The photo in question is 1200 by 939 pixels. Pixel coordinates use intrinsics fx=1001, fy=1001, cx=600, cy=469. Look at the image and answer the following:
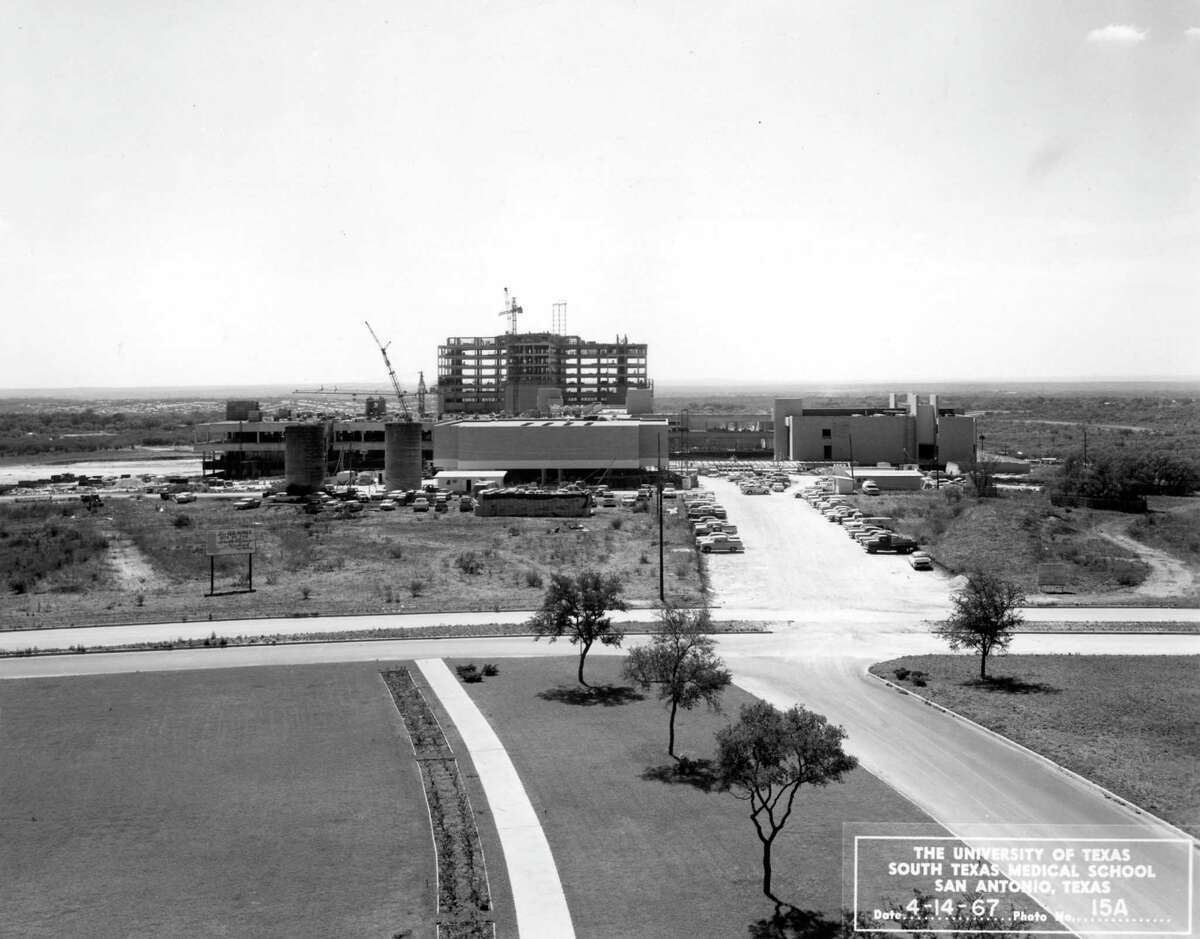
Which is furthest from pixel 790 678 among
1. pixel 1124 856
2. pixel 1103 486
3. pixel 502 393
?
pixel 502 393

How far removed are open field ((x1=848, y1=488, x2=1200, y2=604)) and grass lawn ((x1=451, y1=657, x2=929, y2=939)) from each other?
3100 cm

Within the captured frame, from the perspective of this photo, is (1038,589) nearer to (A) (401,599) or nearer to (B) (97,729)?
(A) (401,599)

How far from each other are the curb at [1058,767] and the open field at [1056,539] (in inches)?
868

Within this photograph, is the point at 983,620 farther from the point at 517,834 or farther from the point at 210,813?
the point at 210,813

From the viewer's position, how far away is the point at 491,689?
32344mm

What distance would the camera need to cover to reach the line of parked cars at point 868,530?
60819 mm

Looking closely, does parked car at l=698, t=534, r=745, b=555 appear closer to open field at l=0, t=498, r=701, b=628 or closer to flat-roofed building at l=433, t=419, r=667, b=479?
open field at l=0, t=498, r=701, b=628

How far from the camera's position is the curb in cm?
2064

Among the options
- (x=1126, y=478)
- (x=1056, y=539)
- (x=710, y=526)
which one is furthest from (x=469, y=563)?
(x=1126, y=478)

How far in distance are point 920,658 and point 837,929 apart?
21349 millimetres

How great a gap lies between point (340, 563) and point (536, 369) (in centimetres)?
12905

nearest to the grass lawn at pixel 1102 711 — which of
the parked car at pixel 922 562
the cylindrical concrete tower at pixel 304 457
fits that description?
the parked car at pixel 922 562

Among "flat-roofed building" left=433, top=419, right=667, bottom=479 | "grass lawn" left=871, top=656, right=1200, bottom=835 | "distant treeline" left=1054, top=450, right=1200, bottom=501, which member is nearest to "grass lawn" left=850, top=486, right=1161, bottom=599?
"distant treeline" left=1054, top=450, right=1200, bottom=501

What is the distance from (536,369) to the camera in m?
184
